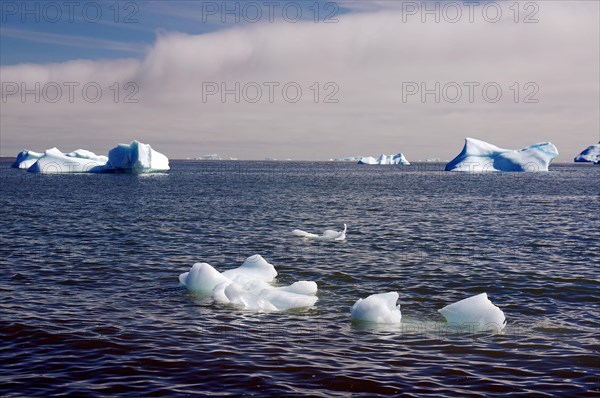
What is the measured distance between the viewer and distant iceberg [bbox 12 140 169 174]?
78.7m

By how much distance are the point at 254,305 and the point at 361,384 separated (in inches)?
186

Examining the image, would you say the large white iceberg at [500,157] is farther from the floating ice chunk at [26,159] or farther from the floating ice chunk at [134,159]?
the floating ice chunk at [26,159]

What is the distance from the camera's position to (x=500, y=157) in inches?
3939

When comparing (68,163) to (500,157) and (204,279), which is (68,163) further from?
(204,279)

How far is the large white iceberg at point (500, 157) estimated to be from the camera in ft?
322

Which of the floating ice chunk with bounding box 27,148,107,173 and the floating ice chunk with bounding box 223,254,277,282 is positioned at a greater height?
the floating ice chunk with bounding box 27,148,107,173

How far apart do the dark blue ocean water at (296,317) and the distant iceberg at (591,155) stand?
175 m

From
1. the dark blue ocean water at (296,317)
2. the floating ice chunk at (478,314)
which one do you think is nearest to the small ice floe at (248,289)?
the dark blue ocean water at (296,317)

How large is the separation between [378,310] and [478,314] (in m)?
1.91

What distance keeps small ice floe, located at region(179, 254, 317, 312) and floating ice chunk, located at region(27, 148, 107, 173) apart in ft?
265

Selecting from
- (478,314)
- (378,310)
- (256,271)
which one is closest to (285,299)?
(378,310)

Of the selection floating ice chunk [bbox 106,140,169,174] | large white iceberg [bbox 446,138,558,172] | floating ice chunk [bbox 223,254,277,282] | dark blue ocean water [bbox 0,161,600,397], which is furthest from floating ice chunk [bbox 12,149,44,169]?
floating ice chunk [bbox 223,254,277,282]

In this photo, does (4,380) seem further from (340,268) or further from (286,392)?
(340,268)

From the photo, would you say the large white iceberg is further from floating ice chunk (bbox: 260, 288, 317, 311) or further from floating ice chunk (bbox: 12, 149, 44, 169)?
floating ice chunk (bbox: 260, 288, 317, 311)
